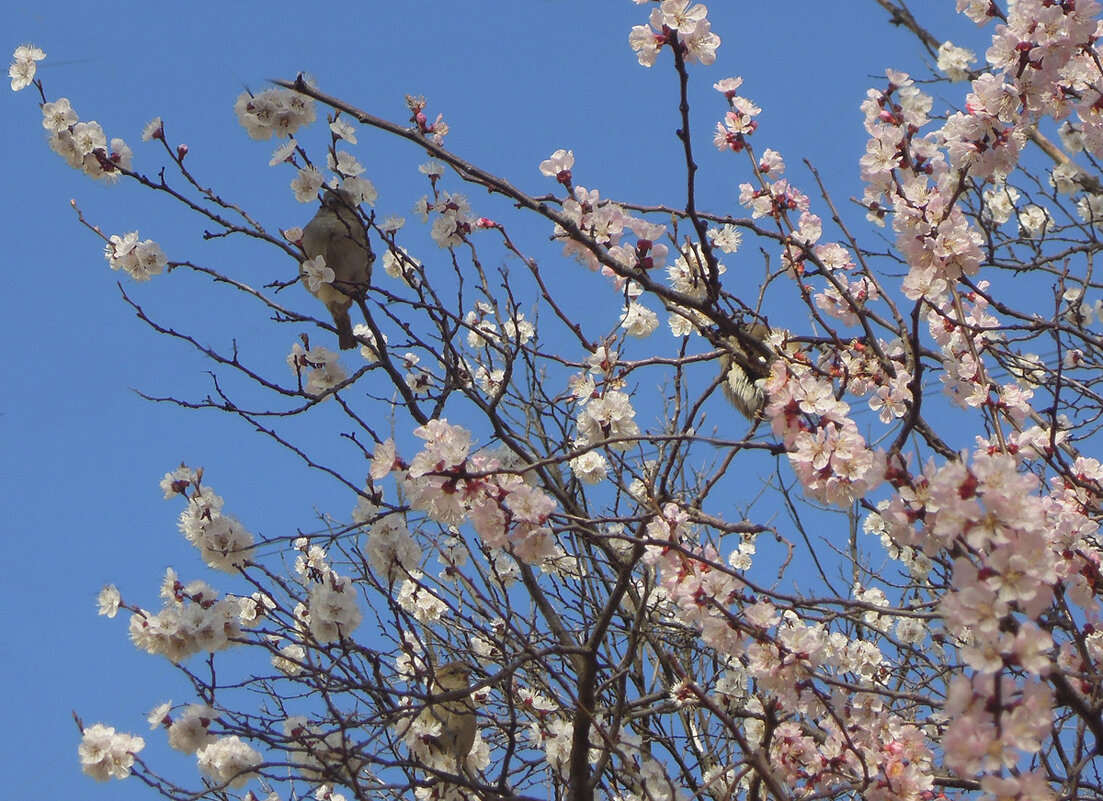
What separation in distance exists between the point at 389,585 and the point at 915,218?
149 centimetres

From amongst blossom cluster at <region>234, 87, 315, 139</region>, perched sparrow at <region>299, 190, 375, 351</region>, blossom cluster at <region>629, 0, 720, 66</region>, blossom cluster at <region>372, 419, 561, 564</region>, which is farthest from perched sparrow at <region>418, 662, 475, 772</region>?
blossom cluster at <region>629, 0, 720, 66</region>

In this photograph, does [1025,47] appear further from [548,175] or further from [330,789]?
[330,789]

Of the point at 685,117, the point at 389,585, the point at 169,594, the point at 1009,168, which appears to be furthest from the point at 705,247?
the point at 169,594

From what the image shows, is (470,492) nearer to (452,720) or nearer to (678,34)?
(678,34)

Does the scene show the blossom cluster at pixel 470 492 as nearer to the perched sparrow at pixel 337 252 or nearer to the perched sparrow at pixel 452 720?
the perched sparrow at pixel 452 720

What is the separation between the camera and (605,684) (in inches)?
121

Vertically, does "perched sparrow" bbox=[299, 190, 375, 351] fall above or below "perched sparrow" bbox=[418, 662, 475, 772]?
above

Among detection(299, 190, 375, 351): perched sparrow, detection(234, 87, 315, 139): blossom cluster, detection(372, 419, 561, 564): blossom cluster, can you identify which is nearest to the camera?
detection(372, 419, 561, 564): blossom cluster

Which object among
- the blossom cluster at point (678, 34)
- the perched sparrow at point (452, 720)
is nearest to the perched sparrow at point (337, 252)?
the perched sparrow at point (452, 720)

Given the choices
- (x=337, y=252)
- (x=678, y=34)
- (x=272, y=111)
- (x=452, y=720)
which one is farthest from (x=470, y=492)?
(x=337, y=252)

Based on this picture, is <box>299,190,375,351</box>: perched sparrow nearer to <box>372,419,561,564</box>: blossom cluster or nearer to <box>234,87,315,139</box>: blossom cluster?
<box>234,87,315,139</box>: blossom cluster

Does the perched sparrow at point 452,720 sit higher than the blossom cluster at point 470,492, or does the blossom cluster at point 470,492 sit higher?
the perched sparrow at point 452,720

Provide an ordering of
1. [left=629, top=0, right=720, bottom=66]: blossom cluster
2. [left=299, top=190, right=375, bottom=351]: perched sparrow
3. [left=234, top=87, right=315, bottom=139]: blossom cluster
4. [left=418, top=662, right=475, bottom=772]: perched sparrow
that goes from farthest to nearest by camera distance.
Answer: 1. [left=299, top=190, right=375, bottom=351]: perched sparrow
2. [left=418, top=662, right=475, bottom=772]: perched sparrow
3. [left=234, top=87, right=315, bottom=139]: blossom cluster
4. [left=629, top=0, right=720, bottom=66]: blossom cluster

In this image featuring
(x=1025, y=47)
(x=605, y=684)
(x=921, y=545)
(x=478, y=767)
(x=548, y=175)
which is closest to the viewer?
(x=921, y=545)
